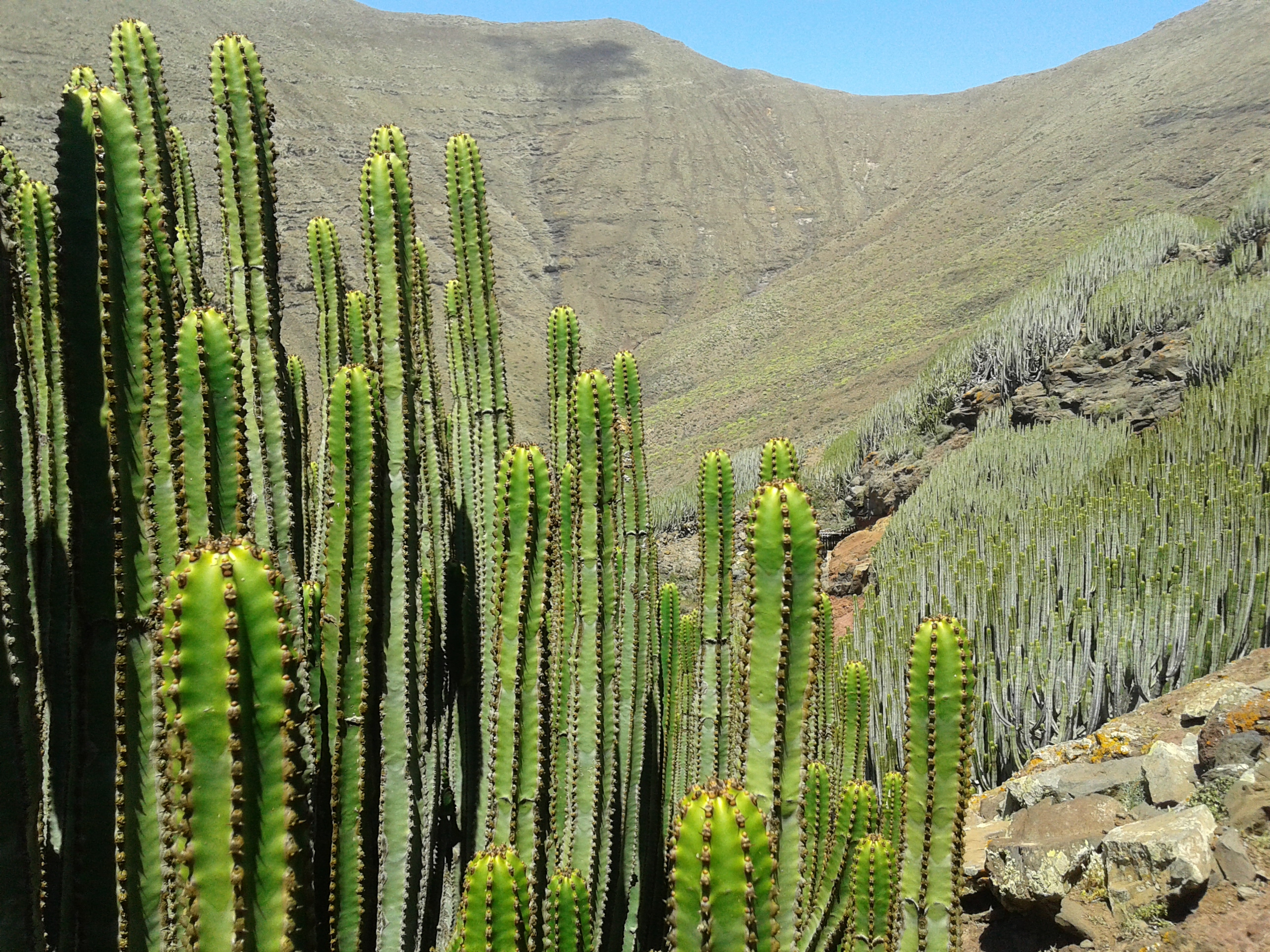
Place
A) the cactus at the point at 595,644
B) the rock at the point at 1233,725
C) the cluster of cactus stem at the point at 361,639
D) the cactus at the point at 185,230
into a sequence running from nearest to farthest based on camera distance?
the cluster of cactus stem at the point at 361,639, the cactus at the point at 185,230, the cactus at the point at 595,644, the rock at the point at 1233,725

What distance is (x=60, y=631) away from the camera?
2047 mm

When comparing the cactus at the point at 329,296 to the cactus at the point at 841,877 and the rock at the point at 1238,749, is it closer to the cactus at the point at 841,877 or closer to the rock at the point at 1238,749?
the cactus at the point at 841,877

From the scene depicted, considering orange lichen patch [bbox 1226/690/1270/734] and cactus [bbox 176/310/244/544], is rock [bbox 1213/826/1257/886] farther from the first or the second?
cactus [bbox 176/310/244/544]

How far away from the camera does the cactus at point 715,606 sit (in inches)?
162

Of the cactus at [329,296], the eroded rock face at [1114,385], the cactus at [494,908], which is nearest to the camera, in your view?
the cactus at [494,908]

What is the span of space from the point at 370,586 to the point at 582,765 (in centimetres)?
122

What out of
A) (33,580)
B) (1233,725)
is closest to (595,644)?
(33,580)

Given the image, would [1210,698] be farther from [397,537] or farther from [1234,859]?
[397,537]

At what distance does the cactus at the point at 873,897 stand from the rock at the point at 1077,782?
2.31 m

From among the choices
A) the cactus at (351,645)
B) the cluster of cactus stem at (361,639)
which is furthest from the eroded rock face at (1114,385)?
the cactus at (351,645)

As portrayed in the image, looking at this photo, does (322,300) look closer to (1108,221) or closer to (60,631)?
(60,631)

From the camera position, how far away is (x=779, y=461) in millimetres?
4031

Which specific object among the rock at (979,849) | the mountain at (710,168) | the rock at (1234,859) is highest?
the mountain at (710,168)

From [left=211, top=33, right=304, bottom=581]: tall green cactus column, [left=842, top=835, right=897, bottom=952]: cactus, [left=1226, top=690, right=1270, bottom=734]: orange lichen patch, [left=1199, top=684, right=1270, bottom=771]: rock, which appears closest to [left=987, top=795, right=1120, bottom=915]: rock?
[left=1199, top=684, right=1270, bottom=771]: rock
